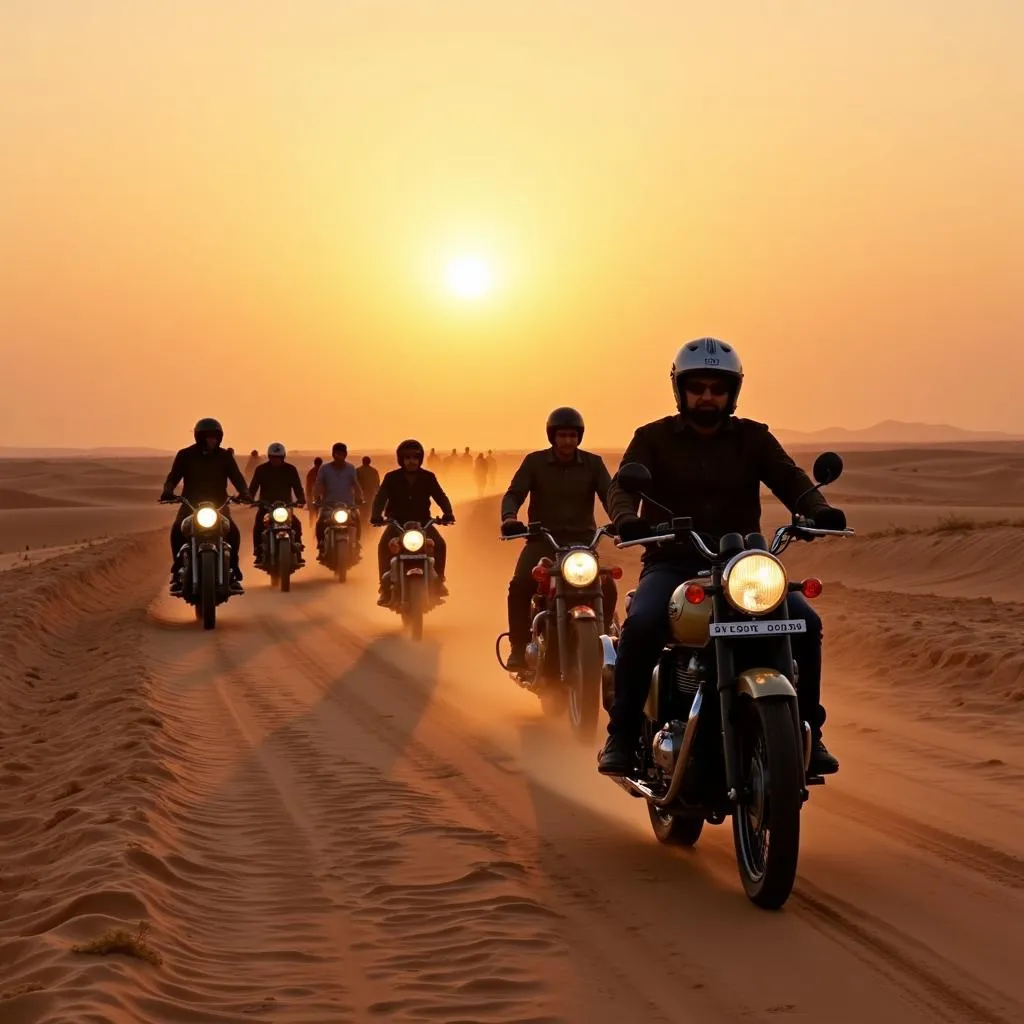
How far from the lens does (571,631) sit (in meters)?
10.4

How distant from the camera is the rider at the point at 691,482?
21.8ft

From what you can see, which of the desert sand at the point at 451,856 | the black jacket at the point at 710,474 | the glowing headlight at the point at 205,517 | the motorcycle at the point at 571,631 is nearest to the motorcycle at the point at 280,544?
the glowing headlight at the point at 205,517

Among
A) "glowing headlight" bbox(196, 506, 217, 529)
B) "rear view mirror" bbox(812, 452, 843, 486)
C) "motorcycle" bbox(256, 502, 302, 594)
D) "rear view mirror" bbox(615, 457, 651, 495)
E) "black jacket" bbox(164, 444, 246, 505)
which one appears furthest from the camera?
"motorcycle" bbox(256, 502, 302, 594)

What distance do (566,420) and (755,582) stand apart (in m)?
5.54

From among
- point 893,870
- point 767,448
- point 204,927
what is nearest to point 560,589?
point 767,448

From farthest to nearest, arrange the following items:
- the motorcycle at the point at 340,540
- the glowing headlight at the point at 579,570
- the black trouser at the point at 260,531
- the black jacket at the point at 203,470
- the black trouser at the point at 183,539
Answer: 1. the motorcycle at the point at 340,540
2. the black trouser at the point at 260,531
3. the black trouser at the point at 183,539
4. the black jacket at the point at 203,470
5. the glowing headlight at the point at 579,570

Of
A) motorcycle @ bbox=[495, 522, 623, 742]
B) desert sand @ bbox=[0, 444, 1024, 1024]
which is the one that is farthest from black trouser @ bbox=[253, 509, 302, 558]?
motorcycle @ bbox=[495, 522, 623, 742]

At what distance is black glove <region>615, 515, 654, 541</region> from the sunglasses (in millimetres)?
812

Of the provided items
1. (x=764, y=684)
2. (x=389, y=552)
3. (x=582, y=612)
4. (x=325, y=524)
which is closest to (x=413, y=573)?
(x=389, y=552)

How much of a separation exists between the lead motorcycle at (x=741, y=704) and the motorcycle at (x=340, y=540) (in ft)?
60.6

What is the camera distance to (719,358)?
679 cm

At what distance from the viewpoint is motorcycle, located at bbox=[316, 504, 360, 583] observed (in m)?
24.7

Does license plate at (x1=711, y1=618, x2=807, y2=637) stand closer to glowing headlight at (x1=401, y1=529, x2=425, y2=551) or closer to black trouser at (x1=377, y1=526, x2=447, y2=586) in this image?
glowing headlight at (x1=401, y1=529, x2=425, y2=551)

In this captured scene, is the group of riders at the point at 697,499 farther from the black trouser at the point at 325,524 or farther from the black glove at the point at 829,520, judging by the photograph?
the black trouser at the point at 325,524
